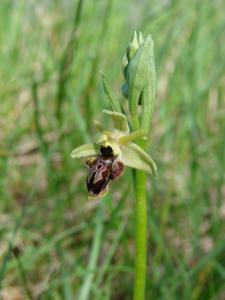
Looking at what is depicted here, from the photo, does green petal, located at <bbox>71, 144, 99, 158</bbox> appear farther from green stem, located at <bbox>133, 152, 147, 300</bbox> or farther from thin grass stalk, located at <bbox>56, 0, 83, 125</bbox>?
thin grass stalk, located at <bbox>56, 0, 83, 125</bbox>

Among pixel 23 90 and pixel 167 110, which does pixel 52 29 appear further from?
pixel 167 110

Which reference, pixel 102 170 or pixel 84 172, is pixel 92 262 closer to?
pixel 102 170

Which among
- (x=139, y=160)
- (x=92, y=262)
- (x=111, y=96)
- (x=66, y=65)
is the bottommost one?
(x=92, y=262)

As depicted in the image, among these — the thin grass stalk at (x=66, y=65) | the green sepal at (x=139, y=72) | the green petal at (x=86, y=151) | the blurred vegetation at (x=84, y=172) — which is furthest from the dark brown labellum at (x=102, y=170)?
the thin grass stalk at (x=66, y=65)

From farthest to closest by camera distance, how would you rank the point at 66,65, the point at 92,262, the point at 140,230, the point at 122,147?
the point at 66,65 < the point at 92,262 < the point at 122,147 < the point at 140,230

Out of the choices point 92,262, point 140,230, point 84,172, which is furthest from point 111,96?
point 84,172

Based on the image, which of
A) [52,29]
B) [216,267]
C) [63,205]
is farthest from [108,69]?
[216,267]

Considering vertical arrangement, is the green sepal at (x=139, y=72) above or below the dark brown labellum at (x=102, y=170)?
above

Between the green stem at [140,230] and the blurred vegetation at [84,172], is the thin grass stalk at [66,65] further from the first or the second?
the green stem at [140,230]
